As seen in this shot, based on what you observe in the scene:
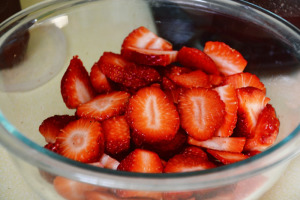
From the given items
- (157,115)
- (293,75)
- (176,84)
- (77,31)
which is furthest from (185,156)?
(77,31)

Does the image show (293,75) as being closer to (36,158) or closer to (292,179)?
(292,179)

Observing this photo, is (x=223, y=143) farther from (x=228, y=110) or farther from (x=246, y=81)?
(x=246, y=81)

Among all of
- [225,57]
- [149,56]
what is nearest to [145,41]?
[149,56]

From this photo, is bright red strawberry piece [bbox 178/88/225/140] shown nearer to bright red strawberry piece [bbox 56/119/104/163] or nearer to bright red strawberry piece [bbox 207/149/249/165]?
bright red strawberry piece [bbox 207/149/249/165]

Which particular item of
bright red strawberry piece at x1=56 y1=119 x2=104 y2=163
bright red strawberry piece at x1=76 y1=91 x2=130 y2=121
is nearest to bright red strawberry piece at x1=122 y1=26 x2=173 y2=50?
bright red strawberry piece at x1=76 y1=91 x2=130 y2=121

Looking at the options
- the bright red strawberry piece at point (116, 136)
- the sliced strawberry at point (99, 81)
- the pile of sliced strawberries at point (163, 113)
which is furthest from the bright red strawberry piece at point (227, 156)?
the sliced strawberry at point (99, 81)

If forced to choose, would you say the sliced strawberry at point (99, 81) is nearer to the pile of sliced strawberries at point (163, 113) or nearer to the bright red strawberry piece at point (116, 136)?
the pile of sliced strawberries at point (163, 113)
